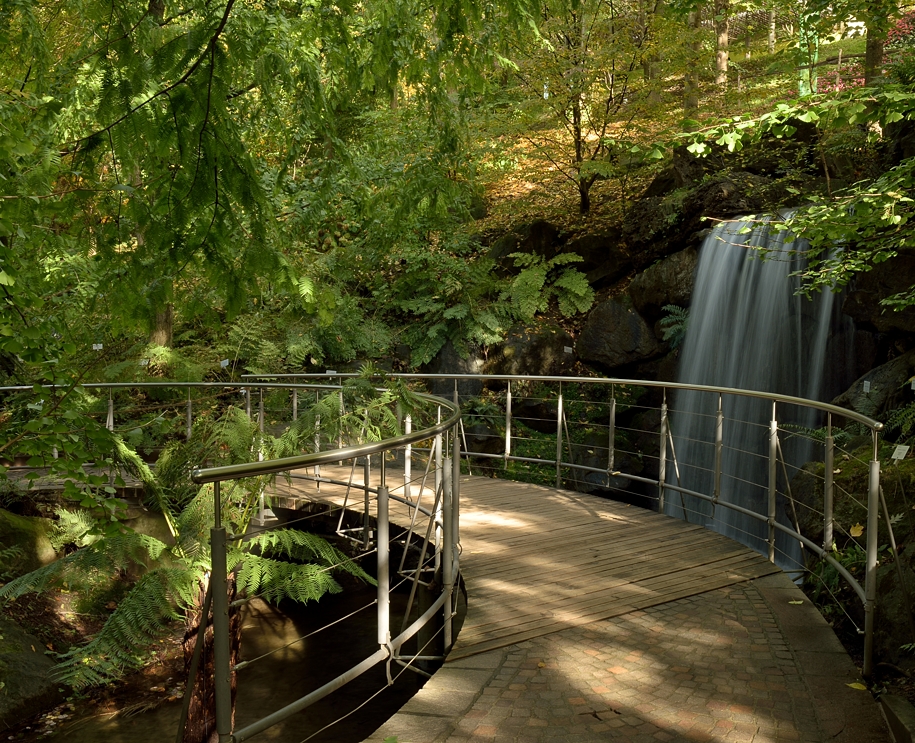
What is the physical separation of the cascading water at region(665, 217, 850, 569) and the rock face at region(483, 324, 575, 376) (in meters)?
2.20

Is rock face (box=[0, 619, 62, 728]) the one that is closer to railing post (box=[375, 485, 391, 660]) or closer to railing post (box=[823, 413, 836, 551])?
railing post (box=[375, 485, 391, 660])

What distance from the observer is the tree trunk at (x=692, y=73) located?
1309cm

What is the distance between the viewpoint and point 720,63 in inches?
623

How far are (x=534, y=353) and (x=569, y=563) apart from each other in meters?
8.22

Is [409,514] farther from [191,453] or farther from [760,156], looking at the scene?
[760,156]

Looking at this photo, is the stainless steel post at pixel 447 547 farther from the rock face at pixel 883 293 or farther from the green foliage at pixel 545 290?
the green foliage at pixel 545 290

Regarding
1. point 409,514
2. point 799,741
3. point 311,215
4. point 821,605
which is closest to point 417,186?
point 311,215

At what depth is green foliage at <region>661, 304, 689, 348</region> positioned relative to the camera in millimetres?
11672

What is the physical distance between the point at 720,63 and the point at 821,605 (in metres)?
14.0

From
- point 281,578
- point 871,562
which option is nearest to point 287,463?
point 281,578

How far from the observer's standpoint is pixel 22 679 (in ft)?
19.2

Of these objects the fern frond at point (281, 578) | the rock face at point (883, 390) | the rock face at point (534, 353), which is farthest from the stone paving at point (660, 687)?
the rock face at point (534, 353)

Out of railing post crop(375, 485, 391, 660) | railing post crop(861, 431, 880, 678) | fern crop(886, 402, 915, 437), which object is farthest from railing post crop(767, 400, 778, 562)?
railing post crop(375, 485, 391, 660)

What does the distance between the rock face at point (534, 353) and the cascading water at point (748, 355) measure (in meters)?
2.20
